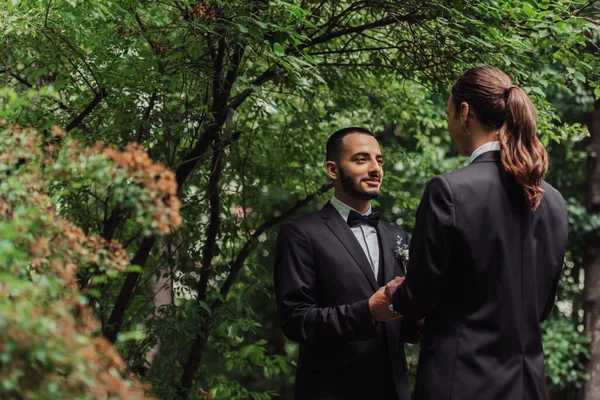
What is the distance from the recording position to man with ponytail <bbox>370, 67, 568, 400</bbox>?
287 cm

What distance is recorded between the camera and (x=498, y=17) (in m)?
4.24

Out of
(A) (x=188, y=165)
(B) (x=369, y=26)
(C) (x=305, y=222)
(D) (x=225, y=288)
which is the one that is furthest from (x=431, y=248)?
(D) (x=225, y=288)

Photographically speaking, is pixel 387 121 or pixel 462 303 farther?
pixel 387 121

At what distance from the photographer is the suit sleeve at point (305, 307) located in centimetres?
343

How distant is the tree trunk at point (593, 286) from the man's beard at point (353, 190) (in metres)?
7.86

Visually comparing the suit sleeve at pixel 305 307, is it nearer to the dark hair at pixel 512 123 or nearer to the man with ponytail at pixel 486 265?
the man with ponytail at pixel 486 265

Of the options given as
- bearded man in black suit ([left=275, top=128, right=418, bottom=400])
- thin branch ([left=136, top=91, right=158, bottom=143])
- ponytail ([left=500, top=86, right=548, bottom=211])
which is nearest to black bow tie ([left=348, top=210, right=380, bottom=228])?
bearded man in black suit ([left=275, top=128, right=418, bottom=400])

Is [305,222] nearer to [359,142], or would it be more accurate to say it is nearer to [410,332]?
[359,142]

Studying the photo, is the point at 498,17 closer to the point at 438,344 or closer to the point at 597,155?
the point at 438,344

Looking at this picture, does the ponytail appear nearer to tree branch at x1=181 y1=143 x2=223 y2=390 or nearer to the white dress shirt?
the white dress shirt

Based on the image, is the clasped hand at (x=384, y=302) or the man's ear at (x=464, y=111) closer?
the man's ear at (x=464, y=111)

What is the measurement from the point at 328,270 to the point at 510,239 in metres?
1.07

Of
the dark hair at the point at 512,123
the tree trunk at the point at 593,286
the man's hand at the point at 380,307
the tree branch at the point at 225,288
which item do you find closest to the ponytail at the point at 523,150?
the dark hair at the point at 512,123

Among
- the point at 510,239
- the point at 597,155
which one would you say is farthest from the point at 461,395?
the point at 597,155
